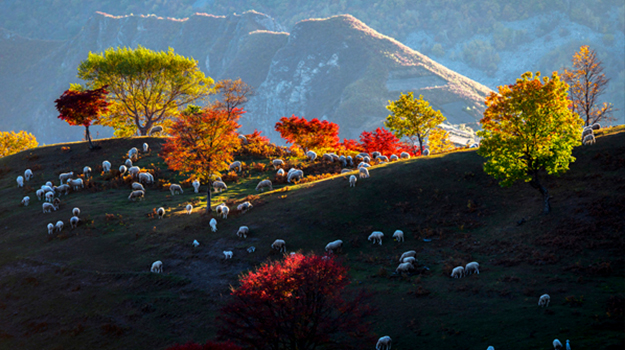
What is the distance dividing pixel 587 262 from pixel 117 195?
129 feet

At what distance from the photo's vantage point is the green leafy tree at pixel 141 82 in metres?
61.5

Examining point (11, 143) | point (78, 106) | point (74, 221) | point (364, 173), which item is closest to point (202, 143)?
point (74, 221)

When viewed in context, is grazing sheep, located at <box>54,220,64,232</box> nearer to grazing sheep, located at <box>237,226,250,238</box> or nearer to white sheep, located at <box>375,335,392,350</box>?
grazing sheep, located at <box>237,226,250,238</box>

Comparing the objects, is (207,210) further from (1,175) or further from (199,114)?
(1,175)

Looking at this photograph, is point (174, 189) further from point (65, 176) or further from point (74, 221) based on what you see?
point (65, 176)

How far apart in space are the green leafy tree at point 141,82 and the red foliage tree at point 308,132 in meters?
24.0

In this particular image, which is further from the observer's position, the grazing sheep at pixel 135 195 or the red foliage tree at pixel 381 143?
the red foliage tree at pixel 381 143

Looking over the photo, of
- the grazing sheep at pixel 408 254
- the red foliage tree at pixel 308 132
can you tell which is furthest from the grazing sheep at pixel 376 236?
the red foliage tree at pixel 308 132

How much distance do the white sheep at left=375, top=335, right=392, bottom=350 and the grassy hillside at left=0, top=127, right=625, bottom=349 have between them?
1.78 feet

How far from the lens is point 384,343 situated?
15.3m

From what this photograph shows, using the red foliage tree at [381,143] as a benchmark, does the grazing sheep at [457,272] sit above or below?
below

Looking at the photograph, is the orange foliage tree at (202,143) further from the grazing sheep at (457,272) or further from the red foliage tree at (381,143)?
the red foliage tree at (381,143)

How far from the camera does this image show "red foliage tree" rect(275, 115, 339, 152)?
174 feet

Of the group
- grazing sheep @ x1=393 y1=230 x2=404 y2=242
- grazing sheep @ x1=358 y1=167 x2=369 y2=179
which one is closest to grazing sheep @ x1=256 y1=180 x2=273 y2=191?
grazing sheep @ x1=358 y1=167 x2=369 y2=179
